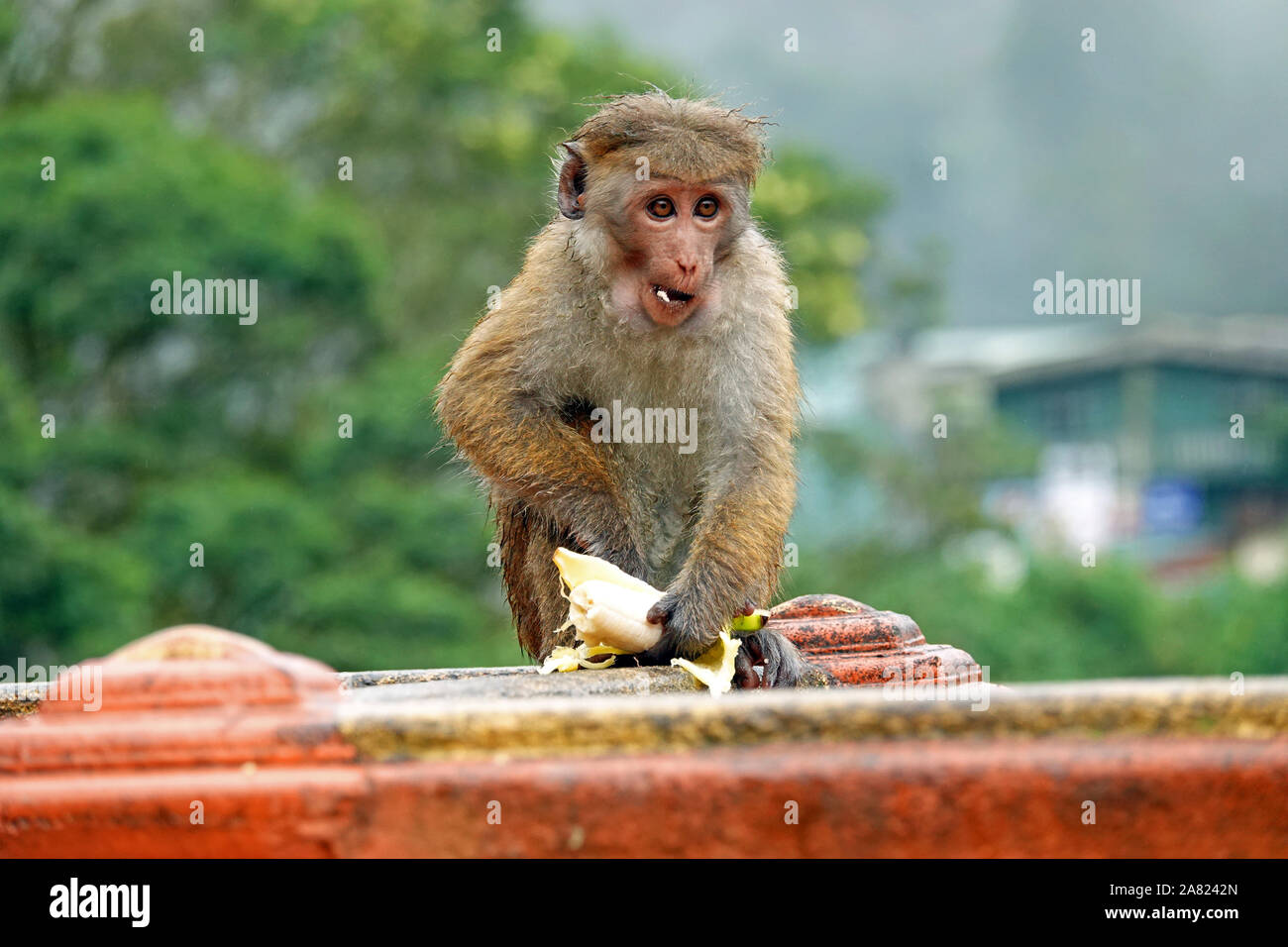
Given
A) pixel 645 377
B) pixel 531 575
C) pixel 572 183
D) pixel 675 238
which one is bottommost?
pixel 531 575

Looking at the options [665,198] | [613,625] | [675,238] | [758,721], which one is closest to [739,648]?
[613,625]

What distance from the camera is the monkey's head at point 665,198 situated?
14.4 feet

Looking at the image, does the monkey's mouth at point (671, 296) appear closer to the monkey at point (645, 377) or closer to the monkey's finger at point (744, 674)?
the monkey at point (645, 377)

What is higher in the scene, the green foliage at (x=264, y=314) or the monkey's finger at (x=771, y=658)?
the green foliage at (x=264, y=314)

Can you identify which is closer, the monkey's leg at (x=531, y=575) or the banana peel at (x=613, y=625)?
the banana peel at (x=613, y=625)

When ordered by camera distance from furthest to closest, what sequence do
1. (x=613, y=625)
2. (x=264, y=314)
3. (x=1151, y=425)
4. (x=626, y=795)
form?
1. (x=1151, y=425)
2. (x=264, y=314)
3. (x=613, y=625)
4. (x=626, y=795)

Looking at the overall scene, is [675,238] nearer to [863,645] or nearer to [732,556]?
[732,556]

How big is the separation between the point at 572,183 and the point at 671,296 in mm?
554

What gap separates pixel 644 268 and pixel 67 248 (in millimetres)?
12539

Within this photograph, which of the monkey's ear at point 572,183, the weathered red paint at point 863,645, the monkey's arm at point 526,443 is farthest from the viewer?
the monkey's ear at point 572,183

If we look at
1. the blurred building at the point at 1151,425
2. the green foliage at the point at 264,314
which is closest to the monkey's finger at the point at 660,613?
the green foliage at the point at 264,314

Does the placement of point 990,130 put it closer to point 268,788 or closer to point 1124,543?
point 1124,543

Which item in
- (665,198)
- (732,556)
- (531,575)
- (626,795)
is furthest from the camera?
(531,575)

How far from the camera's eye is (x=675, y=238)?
4387mm
